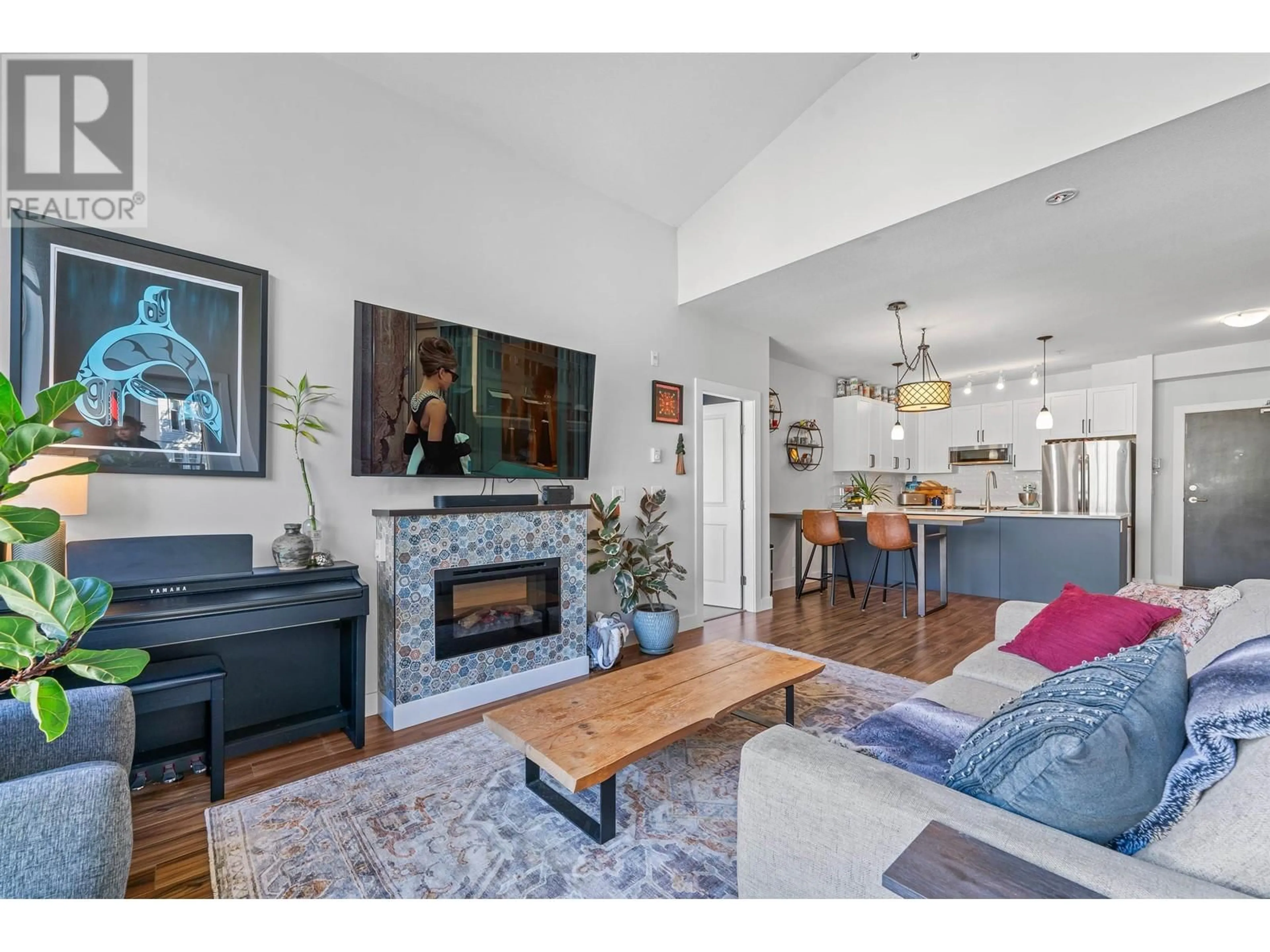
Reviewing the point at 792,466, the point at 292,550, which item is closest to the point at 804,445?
the point at 792,466

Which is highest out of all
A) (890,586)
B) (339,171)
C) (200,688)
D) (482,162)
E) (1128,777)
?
(482,162)

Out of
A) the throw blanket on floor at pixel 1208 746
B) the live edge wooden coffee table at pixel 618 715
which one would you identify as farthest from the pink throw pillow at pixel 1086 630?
the throw blanket on floor at pixel 1208 746

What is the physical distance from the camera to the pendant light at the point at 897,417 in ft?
17.0

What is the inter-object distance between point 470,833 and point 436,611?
1.14 meters

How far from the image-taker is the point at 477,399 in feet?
9.50

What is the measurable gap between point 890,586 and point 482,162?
555 centimetres

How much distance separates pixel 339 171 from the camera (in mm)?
2609

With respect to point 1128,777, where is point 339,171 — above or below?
above

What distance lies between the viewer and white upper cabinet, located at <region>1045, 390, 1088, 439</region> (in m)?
6.23

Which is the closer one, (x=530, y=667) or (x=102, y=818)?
(x=102, y=818)

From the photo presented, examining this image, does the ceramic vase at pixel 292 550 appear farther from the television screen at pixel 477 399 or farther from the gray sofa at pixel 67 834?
the gray sofa at pixel 67 834

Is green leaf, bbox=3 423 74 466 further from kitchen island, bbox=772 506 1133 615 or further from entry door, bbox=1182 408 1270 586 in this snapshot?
entry door, bbox=1182 408 1270 586
